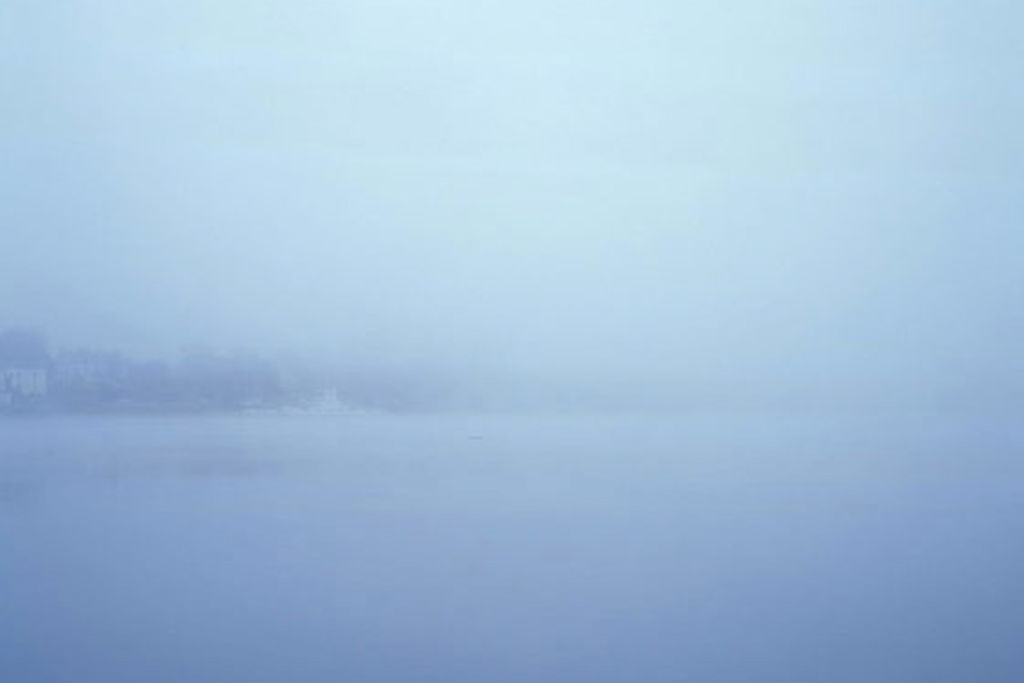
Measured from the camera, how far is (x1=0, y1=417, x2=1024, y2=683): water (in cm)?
388

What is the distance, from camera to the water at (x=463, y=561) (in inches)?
153

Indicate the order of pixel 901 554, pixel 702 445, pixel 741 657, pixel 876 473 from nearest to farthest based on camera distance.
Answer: pixel 741 657 → pixel 901 554 → pixel 876 473 → pixel 702 445

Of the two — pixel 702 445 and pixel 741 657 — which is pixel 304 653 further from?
pixel 702 445

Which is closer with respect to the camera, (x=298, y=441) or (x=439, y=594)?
(x=439, y=594)

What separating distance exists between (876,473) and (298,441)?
147 inches

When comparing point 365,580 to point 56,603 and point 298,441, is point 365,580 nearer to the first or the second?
point 56,603

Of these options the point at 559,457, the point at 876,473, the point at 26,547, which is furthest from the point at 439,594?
the point at 876,473

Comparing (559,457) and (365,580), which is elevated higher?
(559,457)

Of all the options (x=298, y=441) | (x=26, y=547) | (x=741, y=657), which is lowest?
(x=741, y=657)

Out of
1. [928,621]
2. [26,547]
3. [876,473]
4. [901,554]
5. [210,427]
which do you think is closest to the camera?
[928,621]

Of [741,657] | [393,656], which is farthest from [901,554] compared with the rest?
[393,656]

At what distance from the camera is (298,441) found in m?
7.52

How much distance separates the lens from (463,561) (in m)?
4.77

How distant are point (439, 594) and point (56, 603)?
1.38m
